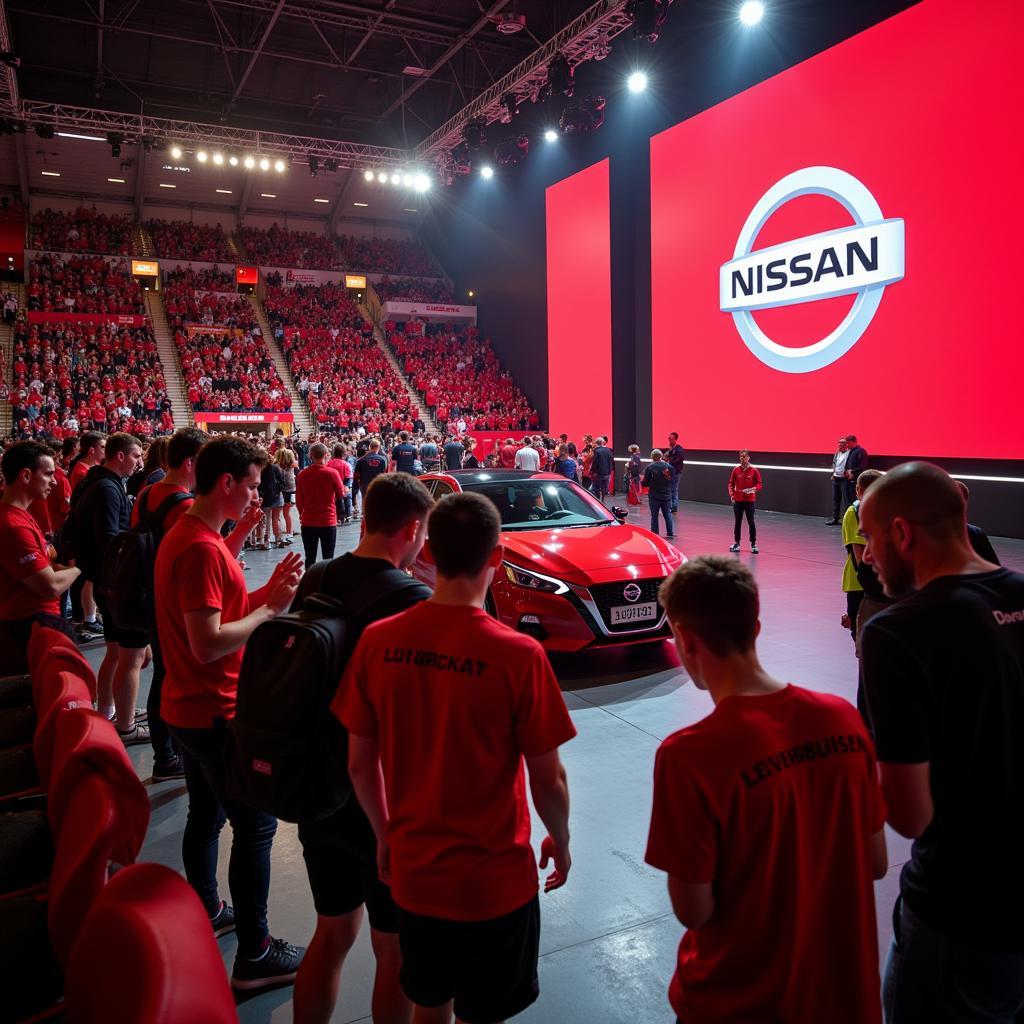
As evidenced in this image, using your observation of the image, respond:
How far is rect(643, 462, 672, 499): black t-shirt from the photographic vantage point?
1172 centimetres

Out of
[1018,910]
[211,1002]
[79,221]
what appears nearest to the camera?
[211,1002]

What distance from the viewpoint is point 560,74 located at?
16594 mm

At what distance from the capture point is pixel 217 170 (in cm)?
3056

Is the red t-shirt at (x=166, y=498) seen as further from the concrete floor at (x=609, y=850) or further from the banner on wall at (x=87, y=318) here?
the banner on wall at (x=87, y=318)

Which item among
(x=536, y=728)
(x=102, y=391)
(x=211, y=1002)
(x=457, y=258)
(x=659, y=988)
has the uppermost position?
(x=457, y=258)

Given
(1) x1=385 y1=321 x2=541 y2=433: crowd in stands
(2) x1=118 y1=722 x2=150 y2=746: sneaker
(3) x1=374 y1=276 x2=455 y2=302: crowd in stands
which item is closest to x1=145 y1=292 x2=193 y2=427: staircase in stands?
(1) x1=385 y1=321 x2=541 y2=433: crowd in stands

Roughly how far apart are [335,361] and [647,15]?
56.5 feet

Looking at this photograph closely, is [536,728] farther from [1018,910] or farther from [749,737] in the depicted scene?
[1018,910]

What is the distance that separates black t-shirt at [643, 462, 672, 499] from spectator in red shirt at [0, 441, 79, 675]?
890 centimetres

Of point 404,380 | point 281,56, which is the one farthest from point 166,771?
point 404,380

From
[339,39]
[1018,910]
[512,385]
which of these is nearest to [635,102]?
[339,39]

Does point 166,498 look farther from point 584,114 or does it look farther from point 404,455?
point 584,114

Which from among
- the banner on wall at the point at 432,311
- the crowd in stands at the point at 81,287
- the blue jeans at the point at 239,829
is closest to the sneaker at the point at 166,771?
the blue jeans at the point at 239,829

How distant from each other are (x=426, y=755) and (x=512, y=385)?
25883mm
